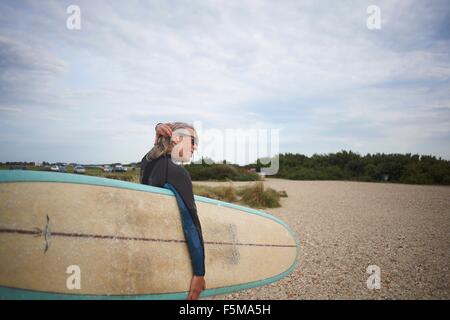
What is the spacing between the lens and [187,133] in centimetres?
225

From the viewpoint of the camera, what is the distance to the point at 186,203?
2.16 meters

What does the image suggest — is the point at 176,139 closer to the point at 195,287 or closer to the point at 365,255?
the point at 195,287

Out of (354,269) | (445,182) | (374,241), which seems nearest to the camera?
(354,269)

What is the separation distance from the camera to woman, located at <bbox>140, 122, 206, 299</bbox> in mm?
2160

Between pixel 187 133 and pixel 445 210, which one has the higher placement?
pixel 187 133

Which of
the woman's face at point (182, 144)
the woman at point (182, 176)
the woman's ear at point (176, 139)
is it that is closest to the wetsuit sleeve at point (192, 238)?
the woman at point (182, 176)

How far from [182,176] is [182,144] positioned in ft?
0.90

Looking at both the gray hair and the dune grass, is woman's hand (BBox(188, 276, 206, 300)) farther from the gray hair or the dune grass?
the dune grass

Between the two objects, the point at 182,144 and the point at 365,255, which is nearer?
the point at 182,144

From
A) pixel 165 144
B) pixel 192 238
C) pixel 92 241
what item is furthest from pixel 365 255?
pixel 92 241

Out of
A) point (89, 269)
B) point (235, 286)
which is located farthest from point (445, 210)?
point (89, 269)

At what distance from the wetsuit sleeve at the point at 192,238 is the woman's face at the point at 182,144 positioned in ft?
0.97

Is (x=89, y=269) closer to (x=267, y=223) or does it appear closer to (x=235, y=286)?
(x=235, y=286)

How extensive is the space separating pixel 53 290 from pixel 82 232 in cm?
42
